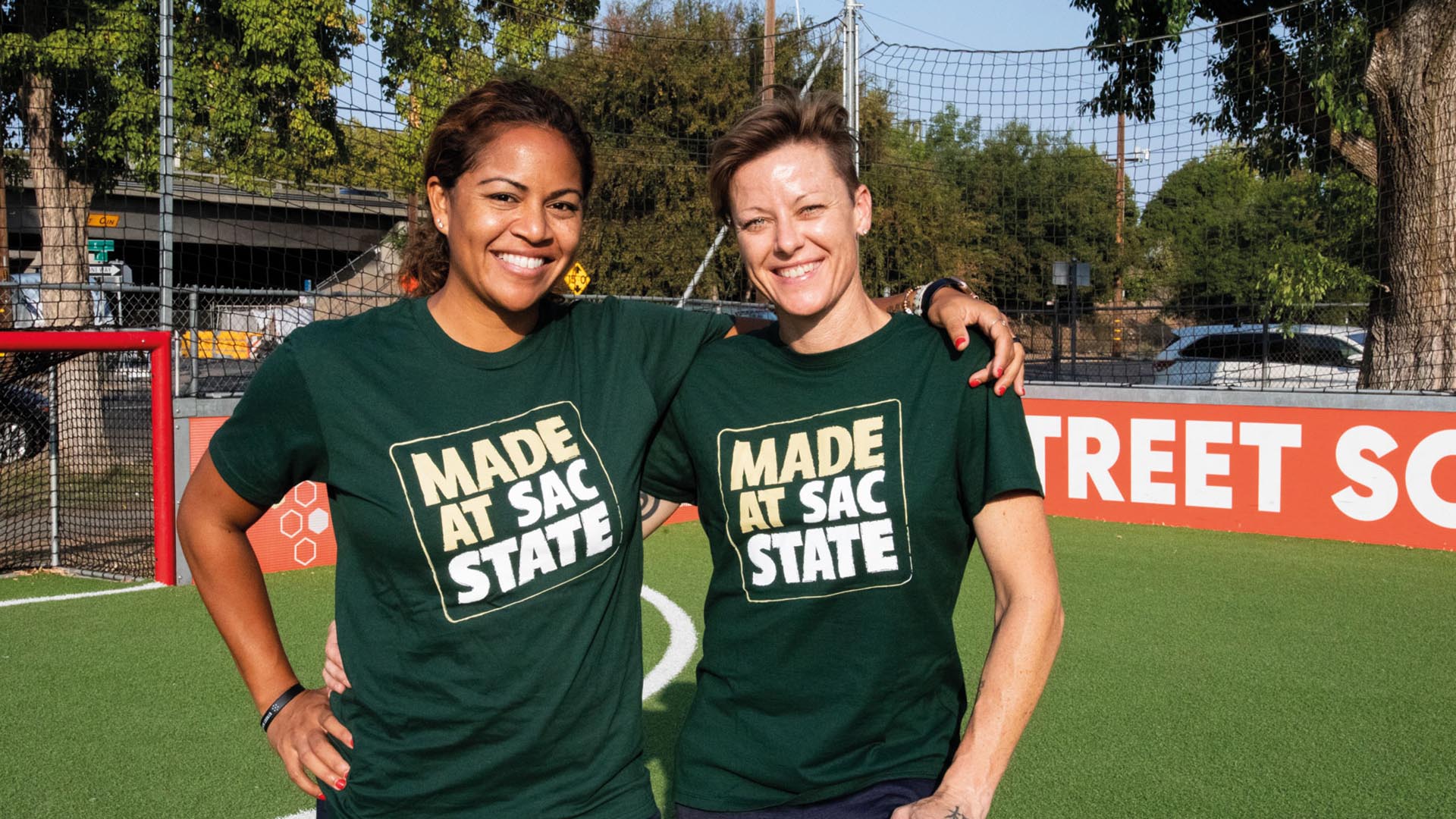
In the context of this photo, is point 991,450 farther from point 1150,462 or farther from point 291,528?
point 1150,462

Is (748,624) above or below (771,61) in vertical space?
below

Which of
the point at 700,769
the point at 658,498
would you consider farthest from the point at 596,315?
the point at 700,769

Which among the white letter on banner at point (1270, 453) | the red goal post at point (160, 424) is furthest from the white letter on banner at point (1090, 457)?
the red goal post at point (160, 424)

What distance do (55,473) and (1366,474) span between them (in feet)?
33.1

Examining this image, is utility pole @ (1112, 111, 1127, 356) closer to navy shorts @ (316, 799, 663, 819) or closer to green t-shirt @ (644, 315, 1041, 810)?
green t-shirt @ (644, 315, 1041, 810)

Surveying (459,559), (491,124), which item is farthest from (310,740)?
(491,124)

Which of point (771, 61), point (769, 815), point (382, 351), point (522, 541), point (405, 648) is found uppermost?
point (771, 61)

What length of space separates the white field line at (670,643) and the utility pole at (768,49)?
2.77 meters

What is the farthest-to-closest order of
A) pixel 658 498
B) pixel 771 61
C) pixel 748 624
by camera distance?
pixel 771 61
pixel 658 498
pixel 748 624

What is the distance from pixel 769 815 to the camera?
6.76 feet

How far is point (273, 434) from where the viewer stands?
207 cm

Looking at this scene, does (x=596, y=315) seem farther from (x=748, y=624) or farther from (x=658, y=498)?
(x=748, y=624)

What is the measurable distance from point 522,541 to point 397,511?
0.23m

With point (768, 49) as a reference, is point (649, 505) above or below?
below
